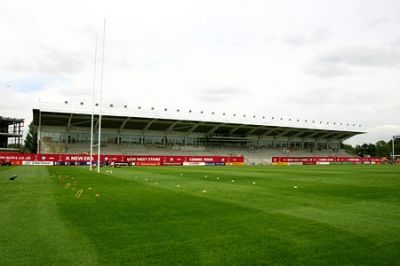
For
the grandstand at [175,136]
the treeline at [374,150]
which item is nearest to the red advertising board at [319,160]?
the grandstand at [175,136]

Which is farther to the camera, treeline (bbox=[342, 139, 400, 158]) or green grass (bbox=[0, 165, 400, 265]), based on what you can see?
treeline (bbox=[342, 139, 400, 158])

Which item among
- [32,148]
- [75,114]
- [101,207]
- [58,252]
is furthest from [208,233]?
[32,148]

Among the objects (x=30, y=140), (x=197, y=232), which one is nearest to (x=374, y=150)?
(x=30, y=140)

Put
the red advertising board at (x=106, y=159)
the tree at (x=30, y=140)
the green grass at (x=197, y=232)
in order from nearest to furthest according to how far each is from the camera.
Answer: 1. the green grass at (x=197, y=232)
2. the red advertising board at (x=106, y=159)
3. the tree at (x=30, y=140)

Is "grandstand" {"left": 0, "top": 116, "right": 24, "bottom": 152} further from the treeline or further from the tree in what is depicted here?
the treeline

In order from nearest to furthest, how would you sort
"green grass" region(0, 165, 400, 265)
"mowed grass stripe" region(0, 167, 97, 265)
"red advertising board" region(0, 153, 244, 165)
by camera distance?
"mowed grass stripe" region(0, 167, 97, 265) < "green grass" region(0, 165, 400, 265) < "red advertising board" region(0, 153, 244, 165)

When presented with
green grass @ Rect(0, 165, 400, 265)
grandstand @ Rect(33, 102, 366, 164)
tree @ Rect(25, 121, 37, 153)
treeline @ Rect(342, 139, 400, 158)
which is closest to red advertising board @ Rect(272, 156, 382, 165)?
grandstand @ Rect(33, 102, 366, 164)

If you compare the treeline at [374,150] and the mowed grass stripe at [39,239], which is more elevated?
the treeline at [374,150]

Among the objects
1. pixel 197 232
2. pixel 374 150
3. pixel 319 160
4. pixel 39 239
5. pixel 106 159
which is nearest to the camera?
pixel 39 239

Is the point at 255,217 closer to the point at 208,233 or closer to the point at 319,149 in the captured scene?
the point at 208,233

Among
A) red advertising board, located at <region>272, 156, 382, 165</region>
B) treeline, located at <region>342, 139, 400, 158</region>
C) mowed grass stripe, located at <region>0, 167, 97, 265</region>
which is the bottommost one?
mowed grass stripe, located at <region>0, 167, 97, 265</region>

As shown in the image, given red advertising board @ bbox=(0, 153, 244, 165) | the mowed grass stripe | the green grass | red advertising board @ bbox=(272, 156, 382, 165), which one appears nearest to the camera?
the mowed grass stripe

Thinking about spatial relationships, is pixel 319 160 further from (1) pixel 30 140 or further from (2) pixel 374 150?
(1) pixel 30 140

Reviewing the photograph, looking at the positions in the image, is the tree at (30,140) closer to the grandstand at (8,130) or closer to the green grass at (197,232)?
the grandstand at (8,130)
